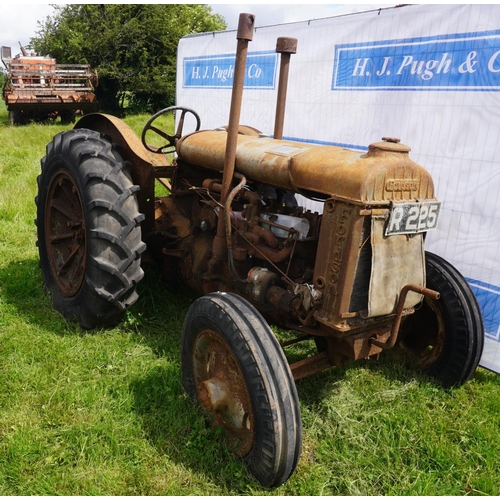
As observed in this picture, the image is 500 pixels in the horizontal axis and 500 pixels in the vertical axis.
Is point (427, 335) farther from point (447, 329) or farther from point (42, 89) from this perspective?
point (42, 89)

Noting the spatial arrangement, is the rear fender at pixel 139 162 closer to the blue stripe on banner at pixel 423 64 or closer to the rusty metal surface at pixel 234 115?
the rusty metal surface at pixel 234 115

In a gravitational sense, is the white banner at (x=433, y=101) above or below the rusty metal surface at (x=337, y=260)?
above

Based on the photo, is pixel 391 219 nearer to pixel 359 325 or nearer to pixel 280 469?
pixel 359 325

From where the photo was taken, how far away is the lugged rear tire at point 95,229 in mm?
3230

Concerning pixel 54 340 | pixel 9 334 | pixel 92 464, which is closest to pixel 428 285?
pixel 92 464

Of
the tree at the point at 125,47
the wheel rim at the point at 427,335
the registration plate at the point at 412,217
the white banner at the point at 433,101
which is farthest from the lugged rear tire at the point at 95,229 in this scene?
the tree at the point at 125,47

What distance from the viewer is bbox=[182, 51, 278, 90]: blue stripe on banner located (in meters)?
5.70

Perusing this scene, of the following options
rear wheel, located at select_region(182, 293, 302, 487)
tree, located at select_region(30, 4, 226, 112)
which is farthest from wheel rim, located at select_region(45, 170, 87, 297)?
tree, located at select_region(30, 4, 226, 112)

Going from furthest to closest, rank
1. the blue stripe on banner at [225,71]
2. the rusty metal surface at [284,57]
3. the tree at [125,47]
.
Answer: the tree at [125,47], the blue stripe on banner at [225,71], the rusty metal surface at [284,57]

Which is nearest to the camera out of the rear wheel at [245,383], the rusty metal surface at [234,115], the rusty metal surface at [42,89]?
the rear wheel at [245,383]

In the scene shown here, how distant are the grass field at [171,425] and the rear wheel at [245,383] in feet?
0.48

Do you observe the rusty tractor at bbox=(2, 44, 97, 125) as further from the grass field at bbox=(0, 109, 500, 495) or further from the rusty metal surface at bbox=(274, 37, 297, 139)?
the rusty metal surface at bbox=(274, 37, 297, 139)

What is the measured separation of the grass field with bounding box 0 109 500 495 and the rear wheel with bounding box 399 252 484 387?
0.14 metres

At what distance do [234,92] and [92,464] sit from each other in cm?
217
